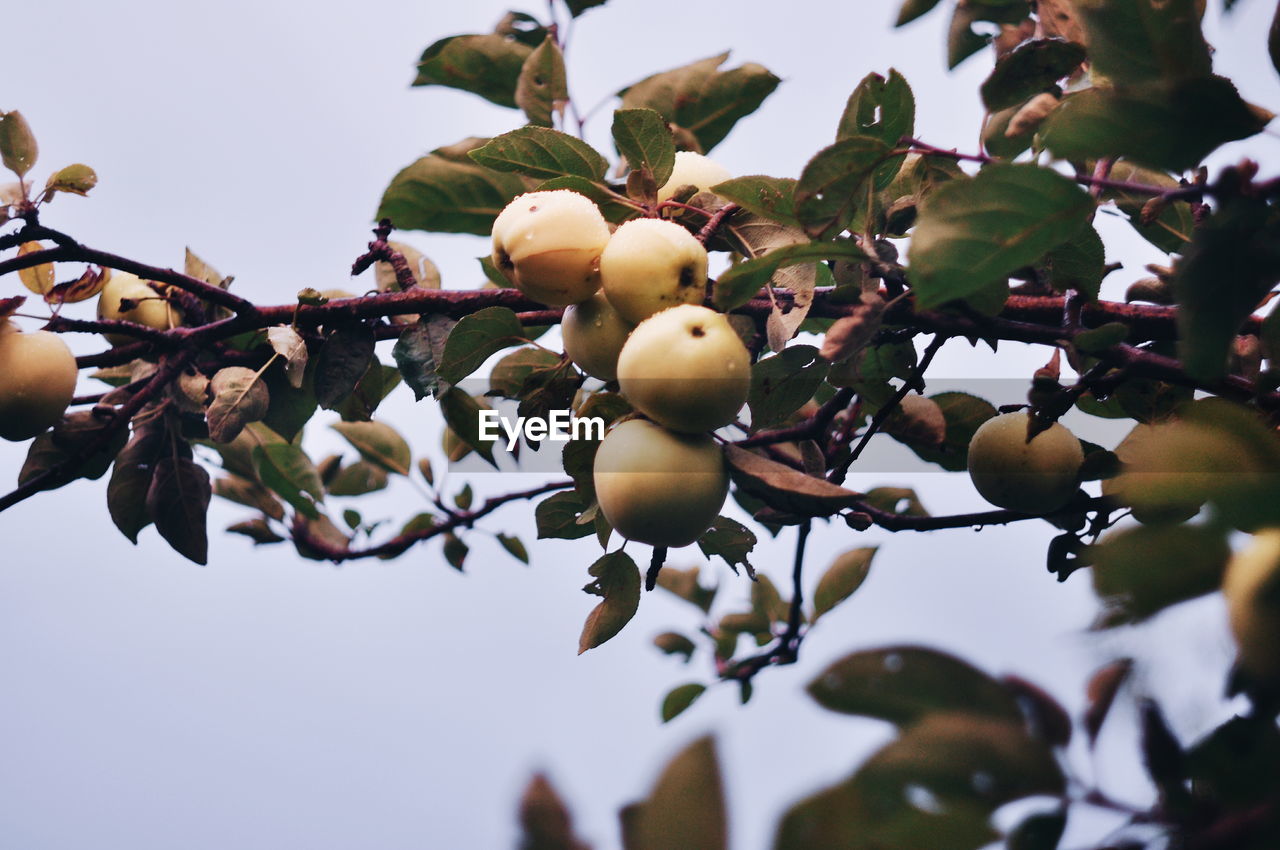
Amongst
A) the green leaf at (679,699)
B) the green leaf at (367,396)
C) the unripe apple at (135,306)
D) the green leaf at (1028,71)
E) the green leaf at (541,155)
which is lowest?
the green leaf at (679,699)

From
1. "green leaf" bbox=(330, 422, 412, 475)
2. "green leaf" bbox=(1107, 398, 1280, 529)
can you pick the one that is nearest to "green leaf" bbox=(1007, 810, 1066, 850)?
"green leaf" bbox=(1107, 398, 1280, 529)

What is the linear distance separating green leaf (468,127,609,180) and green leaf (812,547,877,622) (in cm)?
70

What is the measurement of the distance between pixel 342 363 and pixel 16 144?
395 millimetres

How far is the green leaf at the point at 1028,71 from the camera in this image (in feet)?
2.80

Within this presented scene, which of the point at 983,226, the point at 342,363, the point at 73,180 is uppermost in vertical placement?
the point at 73,180

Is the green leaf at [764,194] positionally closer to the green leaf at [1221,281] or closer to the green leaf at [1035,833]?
the green leaf at [1221,281]

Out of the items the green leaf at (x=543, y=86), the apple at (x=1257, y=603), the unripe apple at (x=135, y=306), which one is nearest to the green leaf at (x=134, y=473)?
the unripe apple at (x=135, y=306)

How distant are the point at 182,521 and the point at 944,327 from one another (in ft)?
2.83

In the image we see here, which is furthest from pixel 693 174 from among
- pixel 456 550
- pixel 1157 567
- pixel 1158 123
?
pixel 456 550

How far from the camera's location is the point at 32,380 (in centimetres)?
94

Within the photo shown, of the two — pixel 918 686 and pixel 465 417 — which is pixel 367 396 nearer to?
pixel 465 417

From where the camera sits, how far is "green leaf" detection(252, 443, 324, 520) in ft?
4.25

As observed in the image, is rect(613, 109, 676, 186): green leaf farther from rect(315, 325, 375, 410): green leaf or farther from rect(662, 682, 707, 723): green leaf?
rect(662, 682, 707, 723): green leaf

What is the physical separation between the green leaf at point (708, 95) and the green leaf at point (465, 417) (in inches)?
17.4
